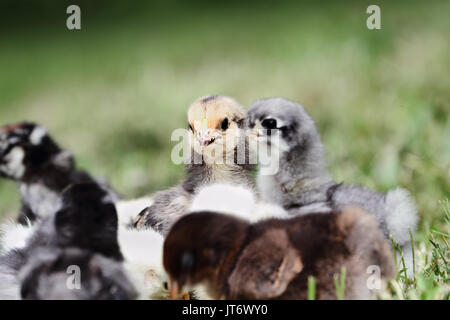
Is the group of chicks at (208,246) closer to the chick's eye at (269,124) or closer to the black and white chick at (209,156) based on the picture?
the black and white chick at (209,156)

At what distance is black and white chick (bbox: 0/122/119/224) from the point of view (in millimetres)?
4090

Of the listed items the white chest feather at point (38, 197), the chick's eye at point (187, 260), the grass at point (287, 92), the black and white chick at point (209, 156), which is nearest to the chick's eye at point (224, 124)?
the black and white chick at point (209, 156)

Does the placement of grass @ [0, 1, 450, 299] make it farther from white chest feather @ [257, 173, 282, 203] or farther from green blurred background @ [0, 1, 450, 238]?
white chest feather @ [257, 173, 282, 203]

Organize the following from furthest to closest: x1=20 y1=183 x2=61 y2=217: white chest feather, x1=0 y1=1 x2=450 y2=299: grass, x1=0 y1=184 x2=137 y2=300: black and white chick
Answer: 1. x1=0 y1=1 x2=450 y2=299: grass
2. x1=20 y1=183 x2=61 y2=217: white chest feather
3. x1=0 y1=184 x2=137 y2=300: black and white chick

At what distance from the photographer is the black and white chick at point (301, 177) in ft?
8.57

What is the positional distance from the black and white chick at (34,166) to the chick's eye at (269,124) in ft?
5.37

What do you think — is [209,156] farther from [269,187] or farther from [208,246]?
[208,246]

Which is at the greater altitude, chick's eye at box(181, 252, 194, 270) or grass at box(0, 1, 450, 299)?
grass at box(0, 1, 450, 299)

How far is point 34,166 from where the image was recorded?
420 cm

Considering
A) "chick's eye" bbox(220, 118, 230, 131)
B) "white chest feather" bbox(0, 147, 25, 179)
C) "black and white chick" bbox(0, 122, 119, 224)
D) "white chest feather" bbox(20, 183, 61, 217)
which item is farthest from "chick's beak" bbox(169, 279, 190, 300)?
"white chest feather" bbox(0, 147, 25, 179)

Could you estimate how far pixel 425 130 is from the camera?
4.85m

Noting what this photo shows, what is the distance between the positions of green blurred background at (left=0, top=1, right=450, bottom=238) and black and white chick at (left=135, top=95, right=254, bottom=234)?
46.3 inches
